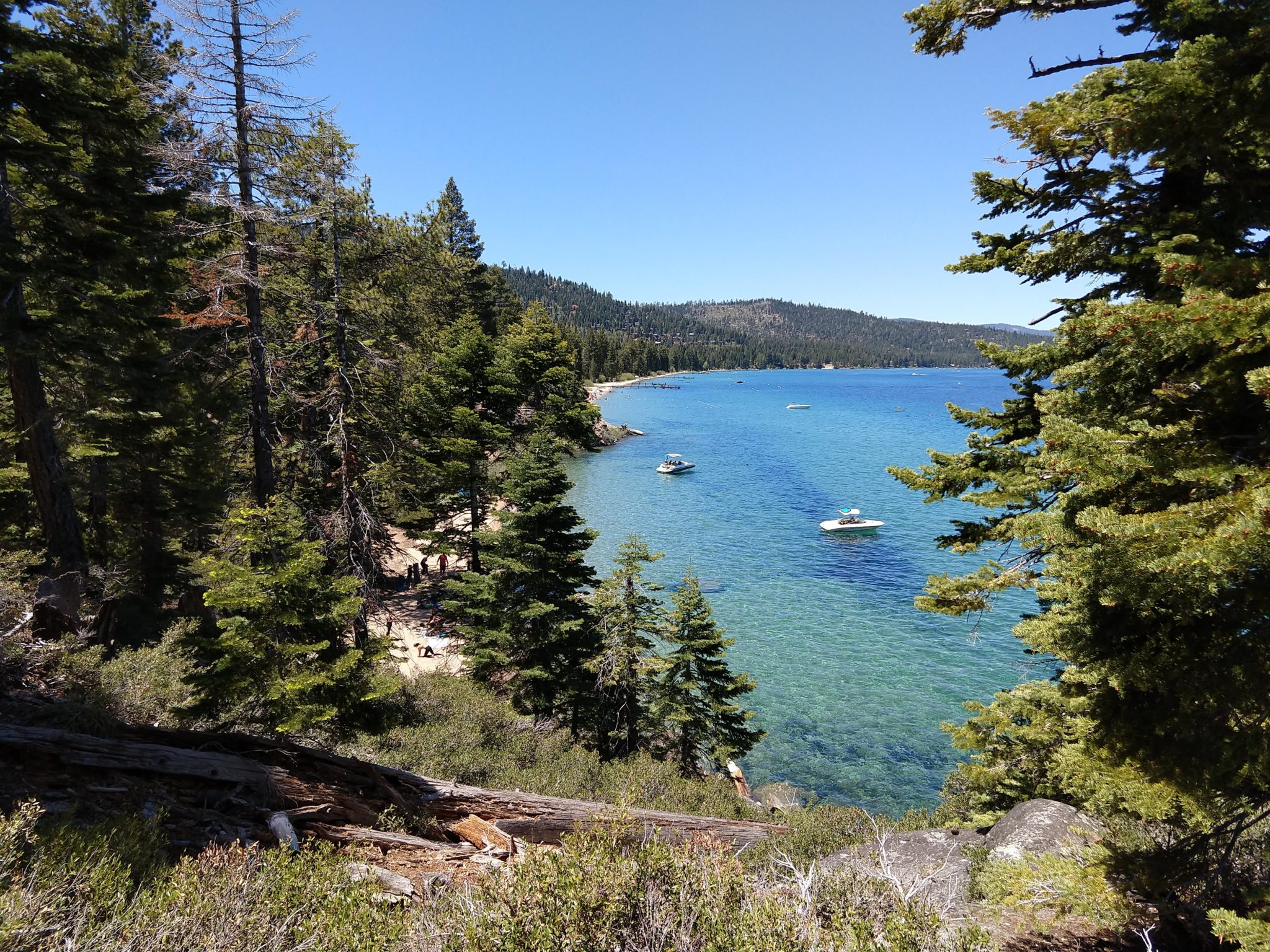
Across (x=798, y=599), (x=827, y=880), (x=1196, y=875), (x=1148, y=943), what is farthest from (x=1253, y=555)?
(x=798, y=599)

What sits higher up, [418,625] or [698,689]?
[698,689]

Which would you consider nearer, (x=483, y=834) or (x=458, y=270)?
(x=483, y=834)

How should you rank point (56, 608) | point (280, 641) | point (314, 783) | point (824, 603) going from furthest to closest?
point (824, 603), point (56, 608), point (280, 641), point (314, 783)

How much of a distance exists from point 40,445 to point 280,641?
6090 mm

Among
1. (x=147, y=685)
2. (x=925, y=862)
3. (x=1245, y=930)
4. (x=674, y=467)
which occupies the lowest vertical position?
(x=674, y=467)

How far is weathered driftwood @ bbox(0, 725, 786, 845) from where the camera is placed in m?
5.46

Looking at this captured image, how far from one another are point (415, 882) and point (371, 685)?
319 centimetres

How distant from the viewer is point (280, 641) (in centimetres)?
776

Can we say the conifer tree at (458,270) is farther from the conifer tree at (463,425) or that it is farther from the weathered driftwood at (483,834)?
the weathered driftwood at (483,834)

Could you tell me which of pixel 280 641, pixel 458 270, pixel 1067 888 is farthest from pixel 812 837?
pixel 458 270

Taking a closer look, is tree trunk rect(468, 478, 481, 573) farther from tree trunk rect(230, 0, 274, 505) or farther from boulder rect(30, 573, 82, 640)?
boulder rect(30, 573, 82, 640)

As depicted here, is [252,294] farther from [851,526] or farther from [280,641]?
[851,526]

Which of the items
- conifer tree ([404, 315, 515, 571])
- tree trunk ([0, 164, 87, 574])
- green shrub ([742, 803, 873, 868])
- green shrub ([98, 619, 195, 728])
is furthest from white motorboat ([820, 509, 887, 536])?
tree trunk ([0, 164, 87, 574])

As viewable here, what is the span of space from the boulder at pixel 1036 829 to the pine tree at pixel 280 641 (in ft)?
27.7
